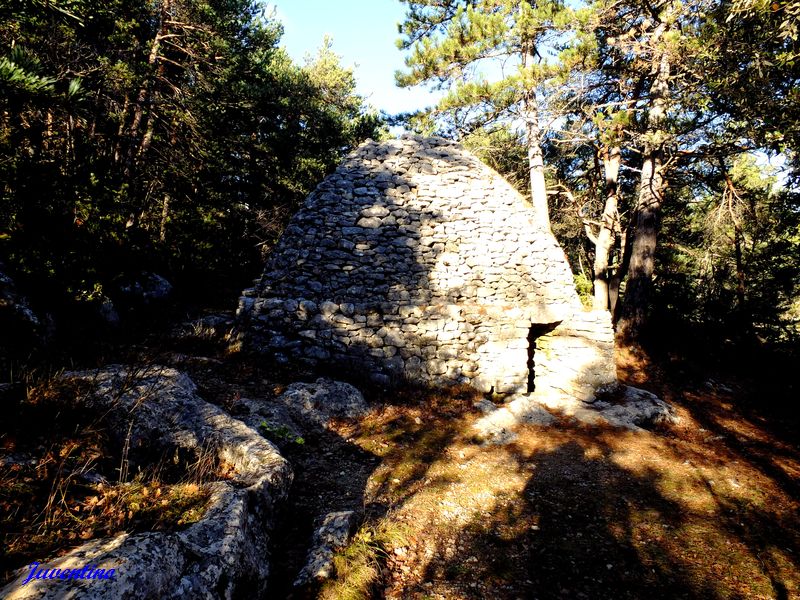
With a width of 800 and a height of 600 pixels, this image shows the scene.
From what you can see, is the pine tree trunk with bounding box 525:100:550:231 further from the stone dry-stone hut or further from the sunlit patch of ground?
the sunlit patch of ground

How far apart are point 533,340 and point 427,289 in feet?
11.3

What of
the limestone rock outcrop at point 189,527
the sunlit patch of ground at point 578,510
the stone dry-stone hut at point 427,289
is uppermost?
the stone dry-stone hut at point 427,289

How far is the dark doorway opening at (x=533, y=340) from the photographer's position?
9445 mm

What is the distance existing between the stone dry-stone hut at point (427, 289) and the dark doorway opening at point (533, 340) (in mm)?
39

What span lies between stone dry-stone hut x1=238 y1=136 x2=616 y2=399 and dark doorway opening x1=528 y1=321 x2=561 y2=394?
39 millimetres

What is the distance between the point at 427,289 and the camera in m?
9.22

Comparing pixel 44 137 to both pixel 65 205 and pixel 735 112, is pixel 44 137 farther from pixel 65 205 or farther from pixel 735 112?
pixel 735 112

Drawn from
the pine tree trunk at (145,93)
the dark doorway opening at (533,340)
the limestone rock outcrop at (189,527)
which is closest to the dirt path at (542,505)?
the limestone rock outcrop at (189,527)

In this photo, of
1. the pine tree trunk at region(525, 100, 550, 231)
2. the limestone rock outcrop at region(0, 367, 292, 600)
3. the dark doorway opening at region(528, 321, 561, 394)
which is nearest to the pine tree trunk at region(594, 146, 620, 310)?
the pine tree trunk at region(525, 100, 550, 231)

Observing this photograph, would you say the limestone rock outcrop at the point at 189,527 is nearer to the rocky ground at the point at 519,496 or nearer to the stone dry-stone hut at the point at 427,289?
the rocky ground at the point at 519,496

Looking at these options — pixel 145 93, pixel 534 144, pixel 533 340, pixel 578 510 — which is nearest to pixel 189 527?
pixel 578 510

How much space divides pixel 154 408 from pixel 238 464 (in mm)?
1381

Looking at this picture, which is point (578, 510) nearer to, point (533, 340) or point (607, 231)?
point (533, 340)

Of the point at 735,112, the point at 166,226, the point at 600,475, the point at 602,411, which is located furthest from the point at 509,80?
the point at 166,226
